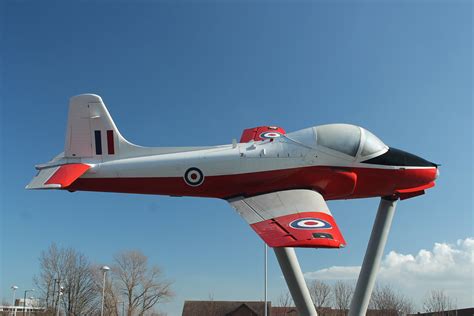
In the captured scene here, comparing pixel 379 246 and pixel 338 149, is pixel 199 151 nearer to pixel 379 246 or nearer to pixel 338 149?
pixel 338 149

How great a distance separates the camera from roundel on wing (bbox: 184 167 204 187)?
1277 centimetres

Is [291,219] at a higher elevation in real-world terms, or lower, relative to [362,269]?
higher

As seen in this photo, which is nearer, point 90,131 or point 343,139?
point 343,139

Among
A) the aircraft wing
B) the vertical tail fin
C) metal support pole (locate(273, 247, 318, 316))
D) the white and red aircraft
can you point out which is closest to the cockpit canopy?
the white and red aircraft

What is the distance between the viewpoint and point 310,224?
10117 millimetres

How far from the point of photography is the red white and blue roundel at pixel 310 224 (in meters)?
9.95

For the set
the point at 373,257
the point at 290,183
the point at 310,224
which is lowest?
the point at 373,257

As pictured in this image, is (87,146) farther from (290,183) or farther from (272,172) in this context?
(290,183)

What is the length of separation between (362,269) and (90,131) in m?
10.5

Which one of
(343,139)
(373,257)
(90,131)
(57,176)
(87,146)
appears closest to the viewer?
(343,139)

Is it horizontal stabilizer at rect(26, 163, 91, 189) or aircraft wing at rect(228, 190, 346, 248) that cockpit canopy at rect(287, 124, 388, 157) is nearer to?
aircraft wing at rect(228, 190, 346, 248)

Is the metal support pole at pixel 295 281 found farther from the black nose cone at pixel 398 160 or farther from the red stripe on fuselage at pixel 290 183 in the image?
the black nose cone at pixel 398 160

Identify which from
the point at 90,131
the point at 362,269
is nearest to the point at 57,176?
the point at 90,131

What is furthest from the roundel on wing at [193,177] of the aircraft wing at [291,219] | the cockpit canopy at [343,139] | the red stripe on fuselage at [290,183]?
the cockpit canopy at [343,139]
